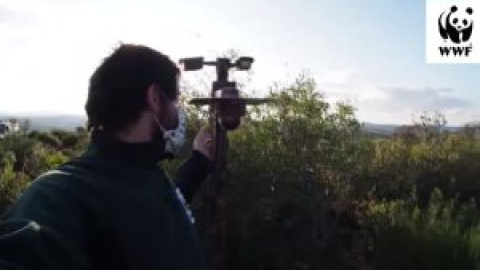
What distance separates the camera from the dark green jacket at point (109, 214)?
61.8 inches

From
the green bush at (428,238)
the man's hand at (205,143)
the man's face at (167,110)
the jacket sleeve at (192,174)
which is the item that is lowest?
the green bush at (428,238)

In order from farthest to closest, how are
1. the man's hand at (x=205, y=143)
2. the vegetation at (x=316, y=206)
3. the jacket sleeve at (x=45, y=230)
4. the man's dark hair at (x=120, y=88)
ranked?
the vegetation at (x=316, y=206), the man's hand at (x=205, y=143), the man's dark hair at (x=120, y=88), the jacket sleeve at (x=45, y=230)

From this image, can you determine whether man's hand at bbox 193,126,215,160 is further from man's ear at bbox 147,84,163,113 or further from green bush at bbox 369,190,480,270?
green bush at bbox 369,190,480,270

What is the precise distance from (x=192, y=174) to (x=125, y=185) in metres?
1.25

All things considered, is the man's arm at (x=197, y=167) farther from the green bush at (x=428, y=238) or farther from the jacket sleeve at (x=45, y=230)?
the green bush at (x=428, y=238)

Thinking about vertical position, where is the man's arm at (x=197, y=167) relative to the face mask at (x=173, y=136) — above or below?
below

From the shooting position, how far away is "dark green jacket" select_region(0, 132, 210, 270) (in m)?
1.57

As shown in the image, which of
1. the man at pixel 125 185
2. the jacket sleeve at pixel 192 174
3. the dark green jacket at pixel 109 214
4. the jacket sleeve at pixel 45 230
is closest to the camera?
the jacket sleeve at pixel 45 230

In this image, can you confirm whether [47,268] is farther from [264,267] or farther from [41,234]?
[264,267]

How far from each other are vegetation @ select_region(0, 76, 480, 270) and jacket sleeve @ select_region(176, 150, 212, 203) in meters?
3.19

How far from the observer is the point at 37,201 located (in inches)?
64.9

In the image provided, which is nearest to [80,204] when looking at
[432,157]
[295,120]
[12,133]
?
[295,120]

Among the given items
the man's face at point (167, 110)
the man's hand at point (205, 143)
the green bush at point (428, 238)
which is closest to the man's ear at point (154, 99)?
the man's face at point (167, 110)

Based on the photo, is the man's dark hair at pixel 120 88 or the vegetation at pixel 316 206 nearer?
the man's dark hair at pixel 120 88
